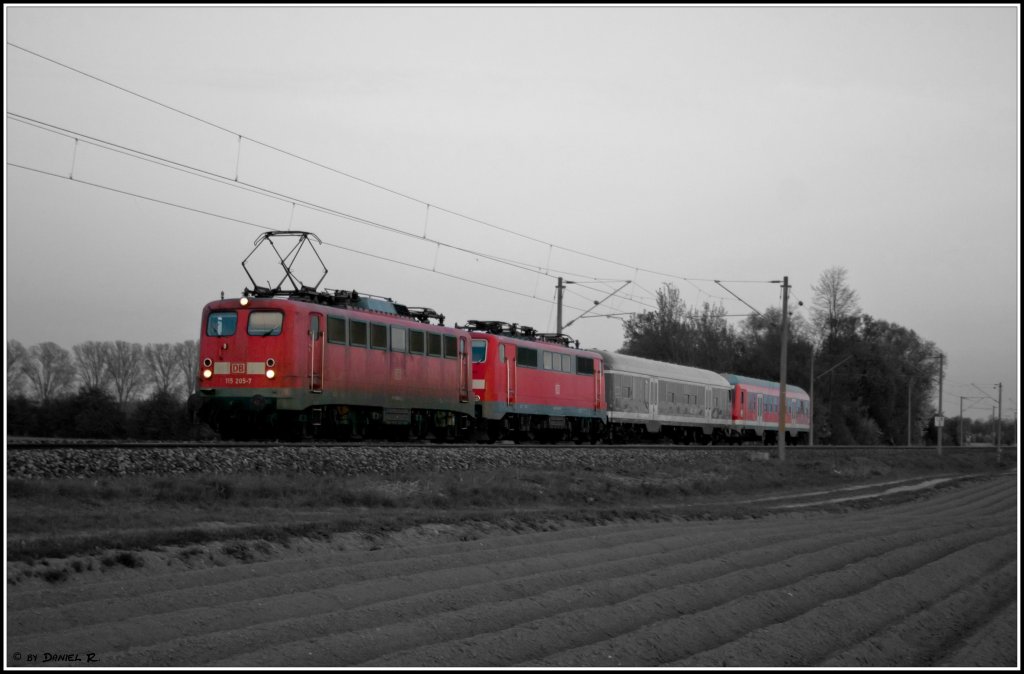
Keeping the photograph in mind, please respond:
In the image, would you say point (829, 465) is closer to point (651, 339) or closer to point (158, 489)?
point (158, 489)

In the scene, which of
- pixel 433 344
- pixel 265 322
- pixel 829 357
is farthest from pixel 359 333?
pixel 829 357

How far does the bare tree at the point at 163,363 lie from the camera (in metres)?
51.4

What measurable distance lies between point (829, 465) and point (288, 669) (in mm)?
36276

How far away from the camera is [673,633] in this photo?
11.1 m

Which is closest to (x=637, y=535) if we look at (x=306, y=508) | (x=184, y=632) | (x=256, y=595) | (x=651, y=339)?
(x=306, y=508)

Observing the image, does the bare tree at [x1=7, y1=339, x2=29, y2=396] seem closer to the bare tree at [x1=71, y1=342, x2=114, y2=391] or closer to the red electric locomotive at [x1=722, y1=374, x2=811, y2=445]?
the bare tree at [x1=71, y1=342, x2=114, y2=391]

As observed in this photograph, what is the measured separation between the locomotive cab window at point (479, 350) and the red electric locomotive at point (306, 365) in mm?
4609

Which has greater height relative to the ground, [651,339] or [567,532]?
[651,339]

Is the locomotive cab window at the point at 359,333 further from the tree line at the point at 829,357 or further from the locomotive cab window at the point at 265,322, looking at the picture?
the tree line at the point at 829,357

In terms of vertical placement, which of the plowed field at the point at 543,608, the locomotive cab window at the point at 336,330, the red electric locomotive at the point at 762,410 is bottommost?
the plowed field at the point at 543,608

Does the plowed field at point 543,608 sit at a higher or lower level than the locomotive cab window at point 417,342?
lower

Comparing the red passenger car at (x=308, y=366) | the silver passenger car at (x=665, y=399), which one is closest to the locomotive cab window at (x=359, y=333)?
the red passenger car at (x=308, y=366)

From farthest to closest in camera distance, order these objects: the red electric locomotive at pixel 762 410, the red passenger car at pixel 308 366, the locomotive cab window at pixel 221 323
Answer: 1. the red electric locomotive at pixel 762 410
2. the locomotive cab window at pixel 221 323
3. the red passenger car at pixel 308 366

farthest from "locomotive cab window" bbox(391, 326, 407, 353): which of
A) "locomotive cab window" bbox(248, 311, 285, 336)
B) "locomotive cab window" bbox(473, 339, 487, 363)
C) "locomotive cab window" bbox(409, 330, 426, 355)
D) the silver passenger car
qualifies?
the silver passenger car
